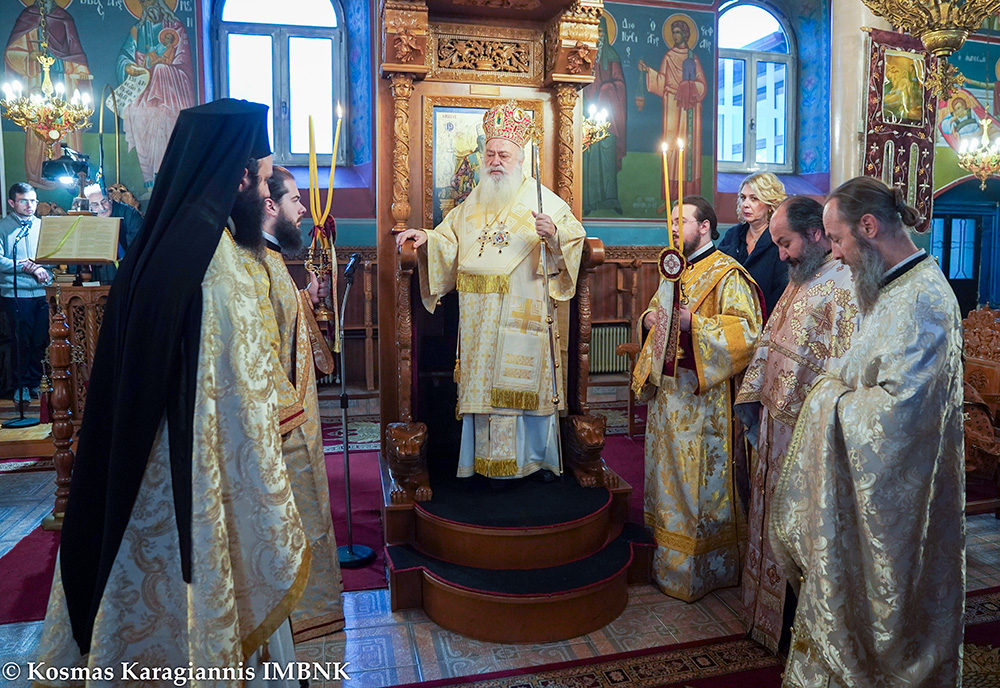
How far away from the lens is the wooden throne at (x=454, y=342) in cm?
312

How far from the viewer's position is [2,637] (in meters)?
3.01

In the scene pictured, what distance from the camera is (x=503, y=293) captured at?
11.8ft

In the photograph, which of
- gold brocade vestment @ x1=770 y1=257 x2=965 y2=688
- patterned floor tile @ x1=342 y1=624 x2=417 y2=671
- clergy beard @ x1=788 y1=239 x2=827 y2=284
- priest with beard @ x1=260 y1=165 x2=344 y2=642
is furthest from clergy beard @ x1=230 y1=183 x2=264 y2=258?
clergy beard @ x1=788 y1=239 x2=827 y2=284

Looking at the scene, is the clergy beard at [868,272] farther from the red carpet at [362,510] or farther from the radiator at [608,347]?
the radiator at [608,347]

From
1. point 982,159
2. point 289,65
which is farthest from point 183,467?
point 982,159

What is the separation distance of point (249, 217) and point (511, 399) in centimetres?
163

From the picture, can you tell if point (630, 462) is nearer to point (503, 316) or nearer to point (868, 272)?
point (503, 316)

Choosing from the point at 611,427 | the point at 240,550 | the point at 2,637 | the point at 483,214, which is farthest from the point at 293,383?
the point at 611,427

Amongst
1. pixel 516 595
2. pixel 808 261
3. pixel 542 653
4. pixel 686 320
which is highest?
pixel 808 261

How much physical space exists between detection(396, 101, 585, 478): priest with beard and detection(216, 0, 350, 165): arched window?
5740mm

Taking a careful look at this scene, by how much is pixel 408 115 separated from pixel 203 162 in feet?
7.04

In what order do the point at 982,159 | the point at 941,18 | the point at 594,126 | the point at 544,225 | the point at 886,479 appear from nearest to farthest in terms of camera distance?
the point at 886,479
the point at 941,18
the point at 544,225
the point at 594,126
the point at 982,159

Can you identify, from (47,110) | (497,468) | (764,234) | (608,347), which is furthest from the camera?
(608,347)

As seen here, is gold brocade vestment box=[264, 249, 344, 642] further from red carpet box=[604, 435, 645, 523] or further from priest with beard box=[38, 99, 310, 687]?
red carpet box=[604, 435, 645, 523]
